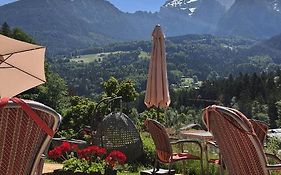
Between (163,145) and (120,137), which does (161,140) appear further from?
(120,137)

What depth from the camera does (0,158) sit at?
1840 millimetres

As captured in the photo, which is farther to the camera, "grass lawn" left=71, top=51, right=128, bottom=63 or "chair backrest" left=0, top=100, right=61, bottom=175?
"grass lawn" left=71, top=51, right=128, bottom=63

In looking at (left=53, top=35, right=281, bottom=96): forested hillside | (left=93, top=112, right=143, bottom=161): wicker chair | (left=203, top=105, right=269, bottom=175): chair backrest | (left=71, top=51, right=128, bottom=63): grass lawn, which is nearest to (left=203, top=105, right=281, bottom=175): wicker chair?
(left=203, top=105, right=269, bottom=175): chair backrest

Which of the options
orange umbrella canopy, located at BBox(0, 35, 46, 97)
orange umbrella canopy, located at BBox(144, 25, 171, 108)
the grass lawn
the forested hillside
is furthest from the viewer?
the grass lawn

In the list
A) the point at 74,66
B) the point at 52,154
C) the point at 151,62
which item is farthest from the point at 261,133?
the point at 74,66

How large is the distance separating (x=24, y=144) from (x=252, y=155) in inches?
47.6

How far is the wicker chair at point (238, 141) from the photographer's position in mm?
2445

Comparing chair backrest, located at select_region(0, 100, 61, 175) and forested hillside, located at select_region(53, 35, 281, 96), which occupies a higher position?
chair backrest, located at select_region(0, 100, 61, 175)

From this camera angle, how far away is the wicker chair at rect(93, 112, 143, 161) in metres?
8.97

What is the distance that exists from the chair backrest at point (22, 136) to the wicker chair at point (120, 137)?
22.9 feet

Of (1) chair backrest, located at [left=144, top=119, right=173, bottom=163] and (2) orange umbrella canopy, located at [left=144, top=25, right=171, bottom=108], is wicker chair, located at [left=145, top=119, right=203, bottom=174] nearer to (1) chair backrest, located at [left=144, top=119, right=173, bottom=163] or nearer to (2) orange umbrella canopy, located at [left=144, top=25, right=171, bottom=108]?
(1) chair backrest, located at [left=144, top=119, right=173, bottom=163]

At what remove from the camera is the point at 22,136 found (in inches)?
72.9

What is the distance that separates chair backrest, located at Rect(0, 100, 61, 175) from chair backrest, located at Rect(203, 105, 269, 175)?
3.17 feet

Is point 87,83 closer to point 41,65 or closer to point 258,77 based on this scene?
point 258,77
